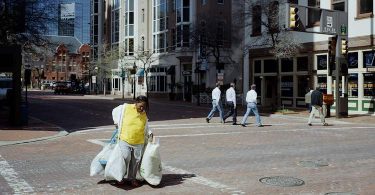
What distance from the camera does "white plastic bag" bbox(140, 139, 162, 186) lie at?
27.8 feet

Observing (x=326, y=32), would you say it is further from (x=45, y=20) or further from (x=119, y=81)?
(x=119, y=81)

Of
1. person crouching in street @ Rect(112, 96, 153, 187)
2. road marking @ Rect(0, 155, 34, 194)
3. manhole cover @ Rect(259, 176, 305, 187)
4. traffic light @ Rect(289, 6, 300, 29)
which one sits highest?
traffic light @ Rect(289, 6, 300, 29)

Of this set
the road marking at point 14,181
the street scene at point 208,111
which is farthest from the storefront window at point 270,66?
the road marking at point 14,181

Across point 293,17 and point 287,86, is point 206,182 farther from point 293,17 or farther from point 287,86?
point 287,86

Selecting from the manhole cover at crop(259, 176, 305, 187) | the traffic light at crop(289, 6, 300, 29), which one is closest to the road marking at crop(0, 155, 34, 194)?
the manhole cover at crop(259, 176, 305, 187)

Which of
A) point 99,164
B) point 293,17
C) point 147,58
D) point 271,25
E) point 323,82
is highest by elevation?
point 271,25

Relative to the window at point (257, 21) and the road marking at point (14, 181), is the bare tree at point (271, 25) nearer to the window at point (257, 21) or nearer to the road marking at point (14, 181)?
the window at point (257, 21)

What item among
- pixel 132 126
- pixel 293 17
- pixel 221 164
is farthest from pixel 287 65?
pixel 132 126

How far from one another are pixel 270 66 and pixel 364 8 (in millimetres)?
8894

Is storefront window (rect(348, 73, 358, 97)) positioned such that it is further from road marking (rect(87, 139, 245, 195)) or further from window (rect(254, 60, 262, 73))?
road marking (rect(87, 139, 245, 195))

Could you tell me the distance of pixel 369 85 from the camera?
28.5 meters

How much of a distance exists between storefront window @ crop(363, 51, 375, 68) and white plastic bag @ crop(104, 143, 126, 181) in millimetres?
23055

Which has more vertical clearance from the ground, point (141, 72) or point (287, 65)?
point (141, 72)

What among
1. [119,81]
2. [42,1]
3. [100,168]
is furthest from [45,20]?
[119,81]
